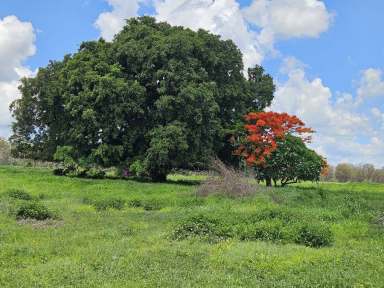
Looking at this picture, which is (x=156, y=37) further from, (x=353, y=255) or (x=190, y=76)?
(x=353, y=255)

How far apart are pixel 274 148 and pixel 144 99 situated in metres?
9.44

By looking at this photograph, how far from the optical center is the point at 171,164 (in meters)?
34.8

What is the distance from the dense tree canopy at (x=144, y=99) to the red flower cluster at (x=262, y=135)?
1.89 metres

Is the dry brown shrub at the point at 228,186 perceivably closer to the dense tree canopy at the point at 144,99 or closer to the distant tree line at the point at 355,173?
the dense tree canopy at the point at 144,99

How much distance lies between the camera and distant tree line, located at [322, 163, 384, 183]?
101125 mm

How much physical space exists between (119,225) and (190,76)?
18343mm

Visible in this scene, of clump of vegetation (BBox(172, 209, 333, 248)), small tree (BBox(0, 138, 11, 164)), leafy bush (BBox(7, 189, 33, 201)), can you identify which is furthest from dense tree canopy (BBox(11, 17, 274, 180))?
small tree (BBox(0, 138, 11, 164))

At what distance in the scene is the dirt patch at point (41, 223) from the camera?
17234 millimetres

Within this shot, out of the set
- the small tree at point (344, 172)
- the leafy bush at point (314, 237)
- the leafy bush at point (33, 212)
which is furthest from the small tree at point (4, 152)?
the leafy bush at point (314, 237)

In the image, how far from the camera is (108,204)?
925 inches

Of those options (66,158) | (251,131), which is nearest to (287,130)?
(251,131)

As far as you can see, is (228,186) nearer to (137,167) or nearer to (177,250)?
(137,167)

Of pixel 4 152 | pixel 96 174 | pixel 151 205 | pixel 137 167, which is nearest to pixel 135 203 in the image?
pixel 151 205

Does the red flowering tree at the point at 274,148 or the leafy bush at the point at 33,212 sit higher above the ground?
the red flowering tree at the point at 274,148
